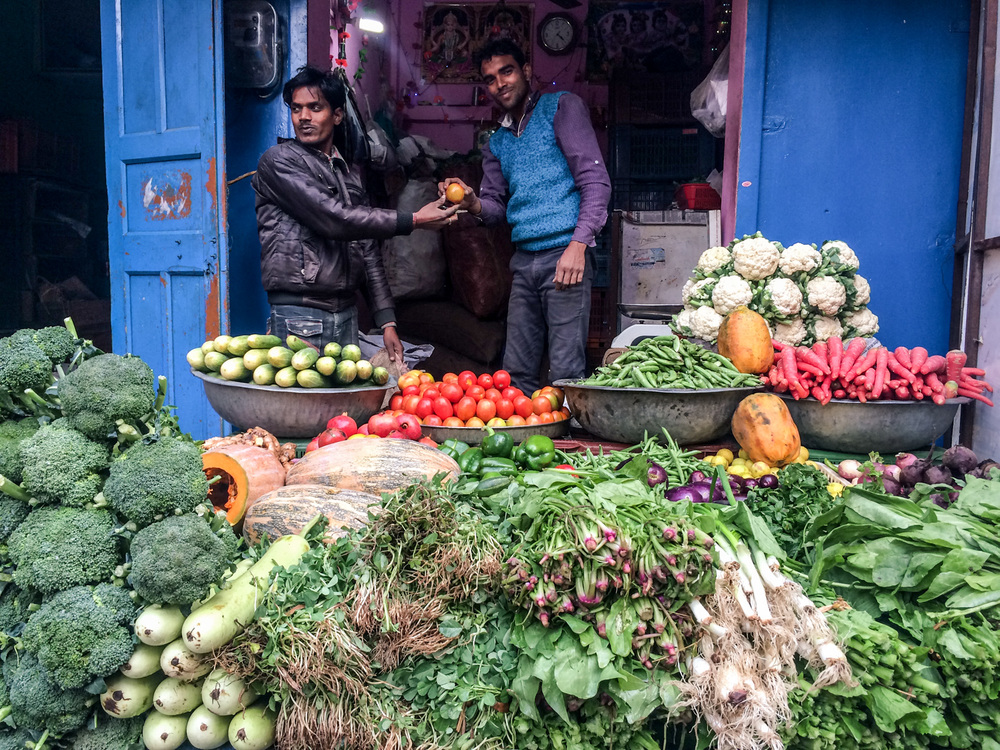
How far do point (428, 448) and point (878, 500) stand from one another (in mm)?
1647

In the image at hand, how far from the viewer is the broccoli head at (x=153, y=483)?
6.05 ft

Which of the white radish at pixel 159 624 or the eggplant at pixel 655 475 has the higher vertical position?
the eggplant at pixel 655 475

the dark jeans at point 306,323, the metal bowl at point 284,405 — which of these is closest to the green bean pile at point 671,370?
the metal bowl at point 284,405

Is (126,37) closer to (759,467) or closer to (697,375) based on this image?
(697,375)

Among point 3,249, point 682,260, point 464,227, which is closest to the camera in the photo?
point 682,260

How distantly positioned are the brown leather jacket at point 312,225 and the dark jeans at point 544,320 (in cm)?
88

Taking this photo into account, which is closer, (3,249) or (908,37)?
(908,37)

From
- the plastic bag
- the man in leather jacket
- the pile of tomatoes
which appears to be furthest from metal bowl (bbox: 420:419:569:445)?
the plastic bag

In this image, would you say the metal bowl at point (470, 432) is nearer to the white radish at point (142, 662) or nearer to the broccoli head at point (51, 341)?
the broccoli head at point (51, 341)

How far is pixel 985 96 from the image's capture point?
394 centimetres

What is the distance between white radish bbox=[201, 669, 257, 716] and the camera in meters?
1.86

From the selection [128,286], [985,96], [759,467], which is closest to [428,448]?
[759,467]

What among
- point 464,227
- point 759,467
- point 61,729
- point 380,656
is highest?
point 464,227

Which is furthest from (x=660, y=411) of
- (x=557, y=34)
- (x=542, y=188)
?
(x=557, y=34)
